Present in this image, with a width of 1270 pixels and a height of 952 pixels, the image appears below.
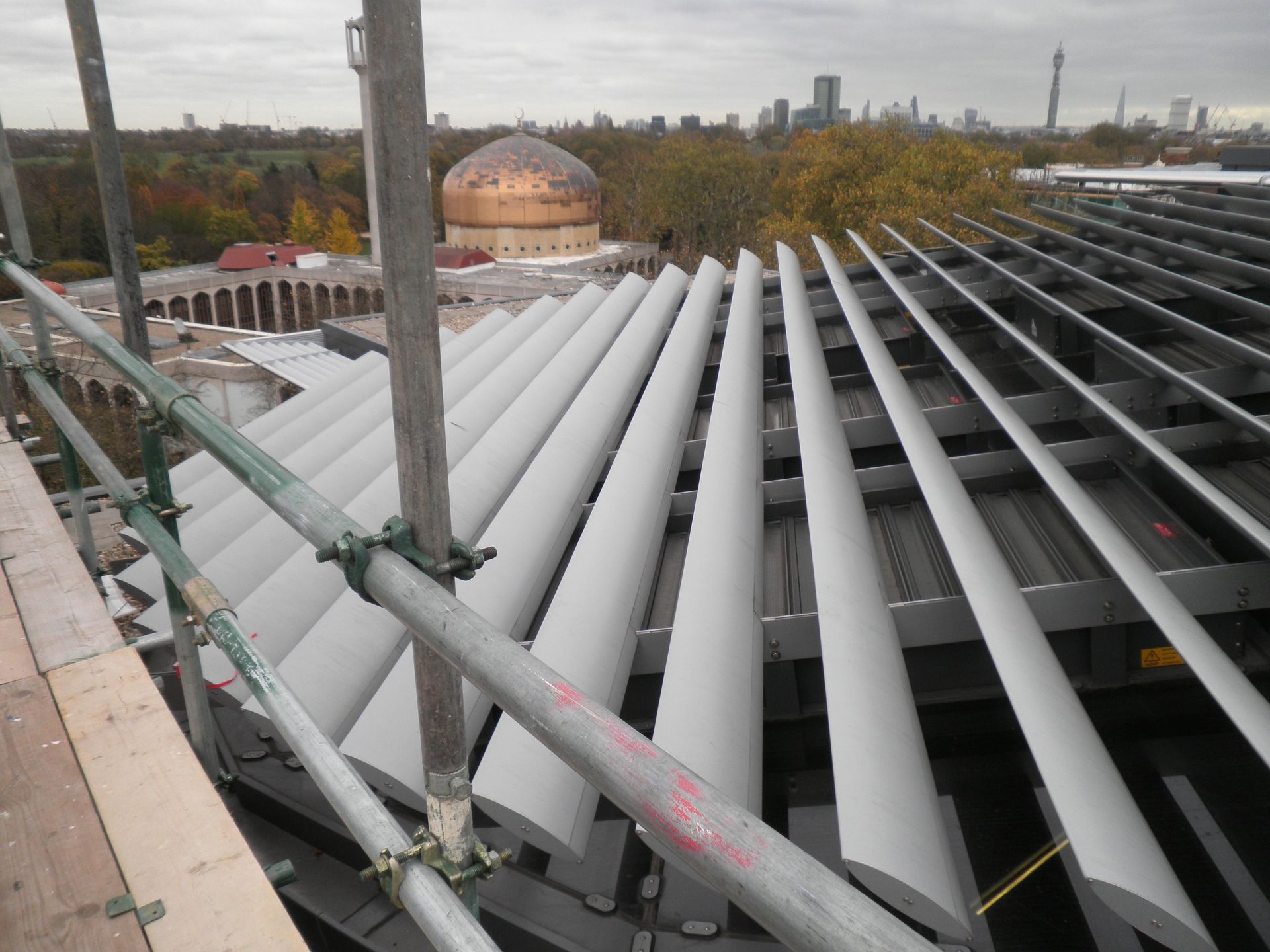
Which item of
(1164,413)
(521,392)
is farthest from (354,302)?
(1164,413)

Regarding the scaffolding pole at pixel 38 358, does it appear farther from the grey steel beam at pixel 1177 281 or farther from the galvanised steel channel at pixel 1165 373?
the grey steel beam at pixel 1177 281

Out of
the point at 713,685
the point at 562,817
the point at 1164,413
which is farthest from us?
the point at 1164,413

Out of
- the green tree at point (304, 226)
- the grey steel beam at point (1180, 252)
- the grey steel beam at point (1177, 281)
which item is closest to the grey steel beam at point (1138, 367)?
the grey steel beam at point (1177, 281)

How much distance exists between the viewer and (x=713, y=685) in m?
2.95

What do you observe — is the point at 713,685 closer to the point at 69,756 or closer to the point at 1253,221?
the point at 69,756

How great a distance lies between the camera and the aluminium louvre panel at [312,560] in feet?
14.6

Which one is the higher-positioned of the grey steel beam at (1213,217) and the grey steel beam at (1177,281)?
the grey steel beam at (1213,217)

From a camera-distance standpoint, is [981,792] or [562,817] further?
[981,792]

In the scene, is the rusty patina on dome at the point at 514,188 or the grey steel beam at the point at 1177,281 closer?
the grey steel beam at the point at 1177,281

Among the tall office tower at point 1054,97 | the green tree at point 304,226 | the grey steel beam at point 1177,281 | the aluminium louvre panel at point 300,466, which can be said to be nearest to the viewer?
the grey steel beam at point 1177,281

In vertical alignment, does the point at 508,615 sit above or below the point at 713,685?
below

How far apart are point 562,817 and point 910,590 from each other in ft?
6.82

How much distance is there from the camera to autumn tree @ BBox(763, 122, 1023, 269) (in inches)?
1270

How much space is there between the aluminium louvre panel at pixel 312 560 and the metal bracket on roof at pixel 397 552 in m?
2.69
